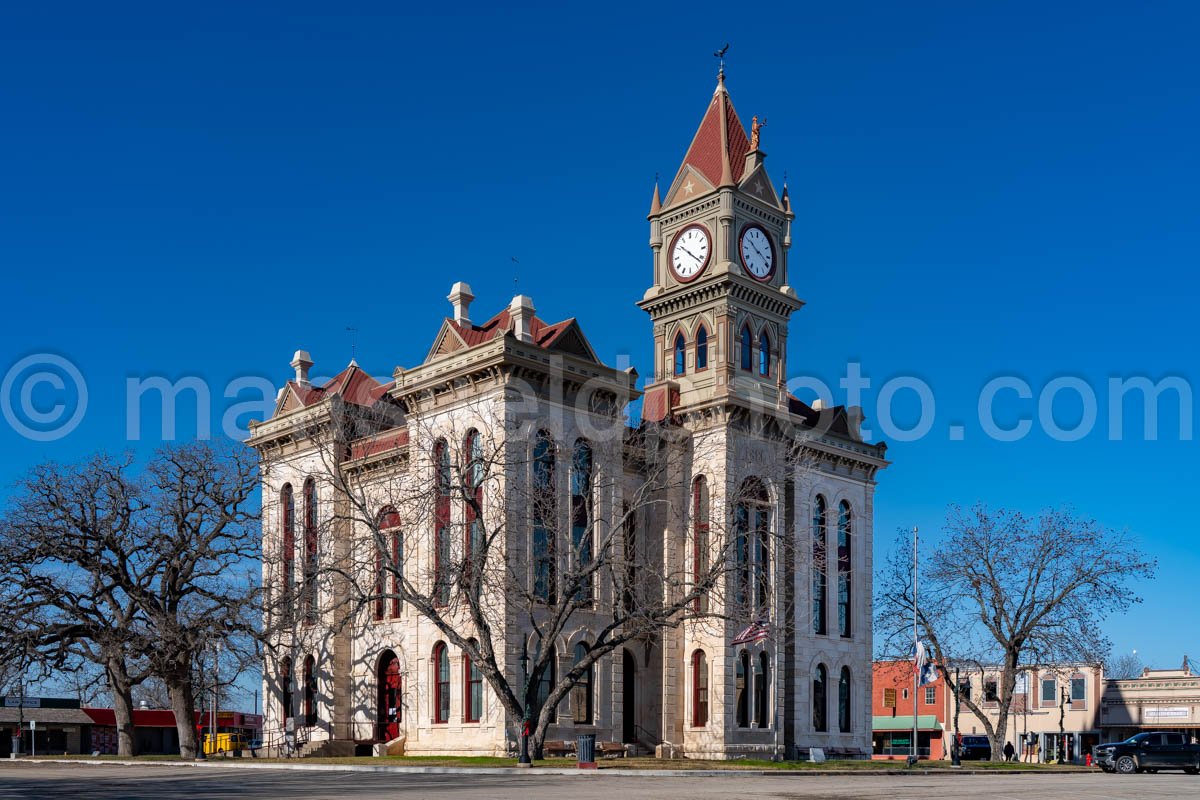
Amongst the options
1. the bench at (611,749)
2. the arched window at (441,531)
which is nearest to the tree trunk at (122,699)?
the arched window at (441,531)

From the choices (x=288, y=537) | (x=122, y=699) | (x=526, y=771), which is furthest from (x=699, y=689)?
(x=122, y=699)

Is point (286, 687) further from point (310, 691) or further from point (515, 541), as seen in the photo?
point (515, 541)

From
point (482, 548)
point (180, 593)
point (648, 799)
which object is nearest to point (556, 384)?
point (482, 548)

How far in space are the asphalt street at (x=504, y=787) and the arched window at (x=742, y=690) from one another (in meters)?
13.5

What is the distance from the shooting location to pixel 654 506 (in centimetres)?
4856

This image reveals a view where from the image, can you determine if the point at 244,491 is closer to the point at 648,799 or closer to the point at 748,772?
the point at 748,772

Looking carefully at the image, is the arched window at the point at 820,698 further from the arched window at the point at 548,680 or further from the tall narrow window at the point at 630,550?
the arched window at the point at 548,680

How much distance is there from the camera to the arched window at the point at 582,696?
44.7 m

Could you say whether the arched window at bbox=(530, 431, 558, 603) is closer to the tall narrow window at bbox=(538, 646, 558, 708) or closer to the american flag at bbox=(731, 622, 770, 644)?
the tall narrow window at bbox=(538, 646, 558, 708)

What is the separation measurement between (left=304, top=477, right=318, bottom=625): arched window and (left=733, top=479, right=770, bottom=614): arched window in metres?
14.6

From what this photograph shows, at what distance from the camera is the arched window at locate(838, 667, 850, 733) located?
5372 cm

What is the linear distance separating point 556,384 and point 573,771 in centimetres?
1512

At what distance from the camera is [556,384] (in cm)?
4416

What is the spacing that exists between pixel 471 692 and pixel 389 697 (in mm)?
5797
